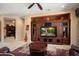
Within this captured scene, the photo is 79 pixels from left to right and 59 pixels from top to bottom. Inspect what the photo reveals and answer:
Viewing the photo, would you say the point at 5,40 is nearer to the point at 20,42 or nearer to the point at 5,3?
the point at 20,42

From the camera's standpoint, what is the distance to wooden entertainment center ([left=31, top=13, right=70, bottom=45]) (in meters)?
1.88

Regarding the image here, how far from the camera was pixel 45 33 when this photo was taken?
1972 millimetres

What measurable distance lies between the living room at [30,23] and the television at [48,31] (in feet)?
0.05


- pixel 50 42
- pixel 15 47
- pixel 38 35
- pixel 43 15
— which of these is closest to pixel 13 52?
pixel 15 47

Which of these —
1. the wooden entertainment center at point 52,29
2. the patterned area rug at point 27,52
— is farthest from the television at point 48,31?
the patterned area rug at point 27,52

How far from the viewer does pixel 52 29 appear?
76.2 inches

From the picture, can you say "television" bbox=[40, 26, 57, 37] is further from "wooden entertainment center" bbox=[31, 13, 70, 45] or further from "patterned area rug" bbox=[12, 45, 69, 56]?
"patterned area rug" bbox=[12, 45, 69, 56]

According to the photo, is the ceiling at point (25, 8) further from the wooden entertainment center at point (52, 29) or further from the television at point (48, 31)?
the television at point (48, 31)

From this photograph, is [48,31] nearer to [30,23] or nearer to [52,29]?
[52,29]

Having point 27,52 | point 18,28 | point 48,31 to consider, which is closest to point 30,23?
point 18,28

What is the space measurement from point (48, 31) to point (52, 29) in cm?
8

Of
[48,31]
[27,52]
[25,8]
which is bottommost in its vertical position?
[27,52]

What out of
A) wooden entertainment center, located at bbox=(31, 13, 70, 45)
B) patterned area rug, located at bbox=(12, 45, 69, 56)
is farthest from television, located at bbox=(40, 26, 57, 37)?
patterned area rug, located at bbox=(12, 45, 69, 56)

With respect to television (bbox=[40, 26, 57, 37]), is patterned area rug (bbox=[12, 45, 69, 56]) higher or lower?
lower
